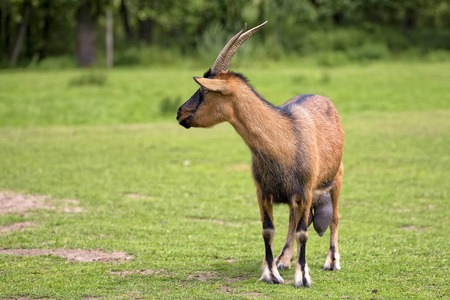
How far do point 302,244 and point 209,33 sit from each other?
24815mm

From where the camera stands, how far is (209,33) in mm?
30734

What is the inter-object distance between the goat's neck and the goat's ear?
0.17 metres

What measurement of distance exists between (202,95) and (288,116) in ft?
3.03

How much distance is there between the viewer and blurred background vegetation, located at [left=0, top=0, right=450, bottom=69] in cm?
3131

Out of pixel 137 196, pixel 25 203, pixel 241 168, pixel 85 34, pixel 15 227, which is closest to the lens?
pixel 15 227

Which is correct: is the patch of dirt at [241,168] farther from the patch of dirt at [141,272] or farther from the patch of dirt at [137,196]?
the patch of dirt at [141,272]

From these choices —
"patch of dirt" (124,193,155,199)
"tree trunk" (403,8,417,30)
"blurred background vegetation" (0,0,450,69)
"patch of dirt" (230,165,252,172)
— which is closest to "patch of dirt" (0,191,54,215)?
"patch of dirt" (124,193,155,199)

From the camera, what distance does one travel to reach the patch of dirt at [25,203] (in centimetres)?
1035

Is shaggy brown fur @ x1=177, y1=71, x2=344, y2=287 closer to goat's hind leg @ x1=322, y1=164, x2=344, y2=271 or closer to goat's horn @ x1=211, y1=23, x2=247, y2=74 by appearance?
goat's horn @ x1=211, y1=23, x2=247, y2=74

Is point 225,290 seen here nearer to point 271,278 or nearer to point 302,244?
point 271,278

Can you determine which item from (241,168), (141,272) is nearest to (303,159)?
(141,272)

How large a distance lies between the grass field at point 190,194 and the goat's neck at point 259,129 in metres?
1.30

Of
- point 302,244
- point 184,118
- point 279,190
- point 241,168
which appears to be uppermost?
point 184,118

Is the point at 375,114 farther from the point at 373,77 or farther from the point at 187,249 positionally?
the point at 187,249
